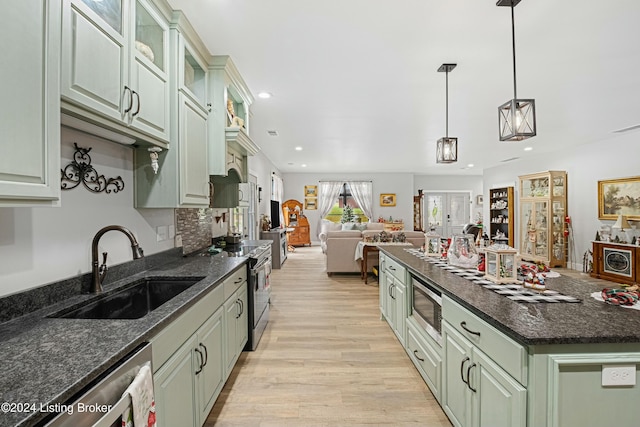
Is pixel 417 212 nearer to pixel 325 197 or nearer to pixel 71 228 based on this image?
pixel 325 197

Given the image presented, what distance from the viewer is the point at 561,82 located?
296cm

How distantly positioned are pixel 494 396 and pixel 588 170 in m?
6.83

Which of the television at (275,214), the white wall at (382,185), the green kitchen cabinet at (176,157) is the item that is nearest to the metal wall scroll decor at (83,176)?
the green kitchen cabinet at (176,157)

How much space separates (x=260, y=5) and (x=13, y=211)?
5.55ft

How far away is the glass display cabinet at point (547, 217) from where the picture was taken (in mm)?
6391

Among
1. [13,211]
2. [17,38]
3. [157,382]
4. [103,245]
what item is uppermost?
[17,38]

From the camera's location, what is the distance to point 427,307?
6.83 feet

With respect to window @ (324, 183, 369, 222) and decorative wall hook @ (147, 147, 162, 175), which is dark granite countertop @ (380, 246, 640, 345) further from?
window @ (324, 183, 369, 222)

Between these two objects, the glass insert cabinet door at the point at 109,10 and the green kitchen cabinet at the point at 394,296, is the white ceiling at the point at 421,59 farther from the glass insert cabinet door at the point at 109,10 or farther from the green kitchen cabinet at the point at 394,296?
the green kitchen cabinet at the point at 394,296

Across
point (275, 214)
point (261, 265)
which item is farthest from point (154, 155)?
point (275, 214)

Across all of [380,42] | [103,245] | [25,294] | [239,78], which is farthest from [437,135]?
[25,294]

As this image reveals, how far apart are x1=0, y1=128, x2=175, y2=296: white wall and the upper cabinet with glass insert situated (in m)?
0.30

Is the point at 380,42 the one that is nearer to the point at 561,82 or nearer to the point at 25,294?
the point at 561,82

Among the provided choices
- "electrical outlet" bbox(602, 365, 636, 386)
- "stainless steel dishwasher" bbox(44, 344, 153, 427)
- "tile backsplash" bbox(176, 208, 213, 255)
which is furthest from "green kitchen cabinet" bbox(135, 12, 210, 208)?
"electrical outlet" bbox(602, 365, 636, 386)
